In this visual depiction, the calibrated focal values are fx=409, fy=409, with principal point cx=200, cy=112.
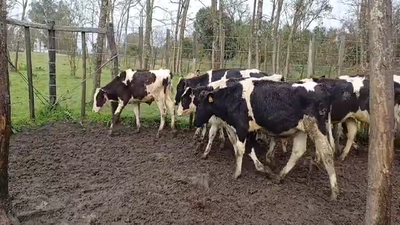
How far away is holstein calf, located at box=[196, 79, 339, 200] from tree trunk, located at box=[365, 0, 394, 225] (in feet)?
6.22

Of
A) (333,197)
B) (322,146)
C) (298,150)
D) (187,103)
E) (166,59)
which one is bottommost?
(333,197)

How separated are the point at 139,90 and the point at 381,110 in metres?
6.45

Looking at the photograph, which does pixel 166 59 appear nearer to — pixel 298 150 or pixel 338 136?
pixel 338 136

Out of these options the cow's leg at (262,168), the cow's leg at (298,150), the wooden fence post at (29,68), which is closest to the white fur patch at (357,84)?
the cow's leg at (298,150)

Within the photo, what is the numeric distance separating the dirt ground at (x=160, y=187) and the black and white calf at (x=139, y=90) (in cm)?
129

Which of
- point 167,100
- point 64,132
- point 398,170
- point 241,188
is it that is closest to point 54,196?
point 241,188

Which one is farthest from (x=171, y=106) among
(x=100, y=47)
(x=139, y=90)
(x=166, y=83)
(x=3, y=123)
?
(x=3, y=123)

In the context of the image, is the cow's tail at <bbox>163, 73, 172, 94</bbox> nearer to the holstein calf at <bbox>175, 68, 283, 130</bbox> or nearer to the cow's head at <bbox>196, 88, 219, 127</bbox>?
the holstein calf at <bbox>175, 68, 283, 130</bbox>

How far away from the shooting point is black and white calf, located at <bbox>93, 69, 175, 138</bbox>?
9.37 m

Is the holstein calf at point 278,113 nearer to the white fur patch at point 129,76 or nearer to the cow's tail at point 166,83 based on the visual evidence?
the cow's tail at point 166,83

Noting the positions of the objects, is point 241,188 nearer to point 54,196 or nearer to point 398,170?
point 54,196

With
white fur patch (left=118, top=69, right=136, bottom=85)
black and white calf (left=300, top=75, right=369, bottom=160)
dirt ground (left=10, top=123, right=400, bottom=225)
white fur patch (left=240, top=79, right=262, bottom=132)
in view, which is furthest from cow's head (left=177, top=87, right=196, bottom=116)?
black and white calf (left=300, top=75, right=369, bottom=160)

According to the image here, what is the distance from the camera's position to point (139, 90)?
9375mm

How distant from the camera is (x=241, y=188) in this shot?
19.5 feet
